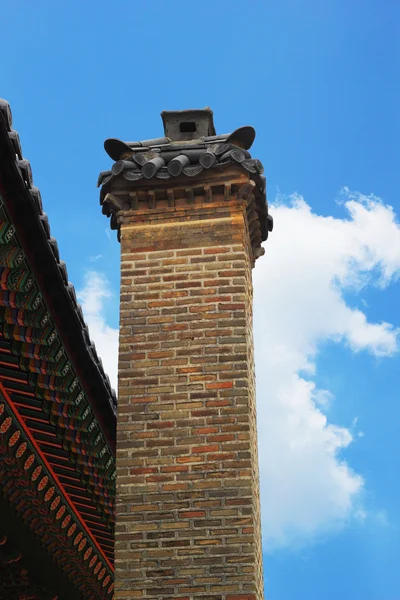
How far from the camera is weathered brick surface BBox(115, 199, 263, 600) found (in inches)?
204

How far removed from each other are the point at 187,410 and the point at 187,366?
0.87ft

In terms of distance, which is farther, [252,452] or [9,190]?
[252,452]

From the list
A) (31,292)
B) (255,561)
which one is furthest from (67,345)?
(255,561)

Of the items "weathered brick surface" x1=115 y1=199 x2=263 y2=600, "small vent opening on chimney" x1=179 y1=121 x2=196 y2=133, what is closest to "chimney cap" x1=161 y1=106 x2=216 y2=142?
"small vent opening on chimney" x1=179 y1=121 x2=196 y2=133

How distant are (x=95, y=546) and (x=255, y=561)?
4458 mm

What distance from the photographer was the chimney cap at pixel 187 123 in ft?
21.8

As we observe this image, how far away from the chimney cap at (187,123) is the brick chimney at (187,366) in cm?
7

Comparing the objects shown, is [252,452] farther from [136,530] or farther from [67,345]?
[67,345]

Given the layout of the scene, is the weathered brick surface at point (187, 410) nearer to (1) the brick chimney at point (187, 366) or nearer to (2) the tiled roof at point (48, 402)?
(1) the brick chimney at point (187, 366)

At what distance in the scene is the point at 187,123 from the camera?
6645 mm

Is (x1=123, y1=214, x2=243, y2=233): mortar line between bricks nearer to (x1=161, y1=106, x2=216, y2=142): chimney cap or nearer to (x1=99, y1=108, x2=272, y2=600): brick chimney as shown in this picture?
(x1=99, y1=108, x2=272, y2=600): brick chimney

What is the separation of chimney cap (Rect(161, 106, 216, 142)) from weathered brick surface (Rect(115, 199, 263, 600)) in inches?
29.4

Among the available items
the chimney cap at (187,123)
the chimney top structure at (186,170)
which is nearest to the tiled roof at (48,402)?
the chimney top structure at (186,170)

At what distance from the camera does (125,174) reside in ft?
20.0
